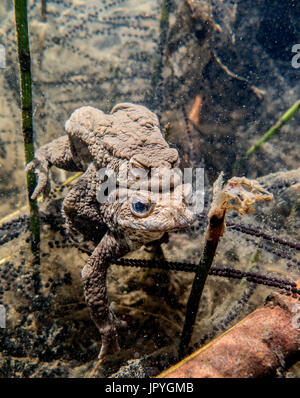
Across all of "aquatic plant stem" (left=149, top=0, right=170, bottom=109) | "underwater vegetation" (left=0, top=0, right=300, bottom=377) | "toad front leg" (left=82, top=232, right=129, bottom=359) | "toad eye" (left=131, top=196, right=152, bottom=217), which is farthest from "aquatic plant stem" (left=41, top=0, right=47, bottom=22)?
"toad eye" (left=131, top=196, right=152, bottom=217)

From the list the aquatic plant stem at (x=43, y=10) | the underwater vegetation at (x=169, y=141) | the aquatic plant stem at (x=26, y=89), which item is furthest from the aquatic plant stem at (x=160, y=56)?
the aquatic plant stem at (x=26, y=89)

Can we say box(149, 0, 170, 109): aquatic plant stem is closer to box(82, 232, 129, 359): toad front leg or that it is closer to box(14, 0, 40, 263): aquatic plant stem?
box(14, 0, 40, 263): aquatic plant stem

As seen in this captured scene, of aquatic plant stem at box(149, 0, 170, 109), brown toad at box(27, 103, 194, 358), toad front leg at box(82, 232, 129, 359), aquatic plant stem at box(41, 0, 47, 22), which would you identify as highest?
aquatic plant stem at box(41, 0, 47, 22)

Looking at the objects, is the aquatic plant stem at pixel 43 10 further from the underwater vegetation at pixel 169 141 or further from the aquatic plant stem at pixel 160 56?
the aquatic plant stem at pixel 160 56

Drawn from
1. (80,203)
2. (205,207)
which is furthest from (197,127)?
(80,203)

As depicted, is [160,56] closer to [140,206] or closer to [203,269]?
[140,206]

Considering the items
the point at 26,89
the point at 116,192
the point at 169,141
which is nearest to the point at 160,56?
the point at 169,141
